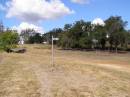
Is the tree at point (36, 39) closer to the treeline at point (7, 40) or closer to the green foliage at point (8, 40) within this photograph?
the treeline at point (7, 40)

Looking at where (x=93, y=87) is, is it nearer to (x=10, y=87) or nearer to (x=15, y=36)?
(x=10, y=87)

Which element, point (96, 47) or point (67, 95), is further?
point (96, 47)

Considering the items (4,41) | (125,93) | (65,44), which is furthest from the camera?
(65,44)

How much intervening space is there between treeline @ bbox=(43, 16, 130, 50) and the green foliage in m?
26.5

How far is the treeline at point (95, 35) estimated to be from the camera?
282 ft

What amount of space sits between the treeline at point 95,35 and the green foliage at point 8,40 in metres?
26.5

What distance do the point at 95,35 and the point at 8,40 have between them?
1271 inches

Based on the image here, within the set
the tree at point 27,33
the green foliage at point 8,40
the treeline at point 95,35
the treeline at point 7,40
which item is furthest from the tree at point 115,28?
the tree at point 27,33

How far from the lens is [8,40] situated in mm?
61812

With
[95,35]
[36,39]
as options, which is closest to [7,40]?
[95,35]

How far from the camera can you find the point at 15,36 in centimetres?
6450

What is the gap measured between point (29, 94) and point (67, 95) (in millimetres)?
1319

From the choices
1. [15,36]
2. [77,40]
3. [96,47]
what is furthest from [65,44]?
[15,36]

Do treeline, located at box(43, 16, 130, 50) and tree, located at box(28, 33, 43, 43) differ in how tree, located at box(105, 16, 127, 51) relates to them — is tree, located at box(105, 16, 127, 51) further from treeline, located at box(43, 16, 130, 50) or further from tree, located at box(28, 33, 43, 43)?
tree, located at box(28, 33, 43, 43)
